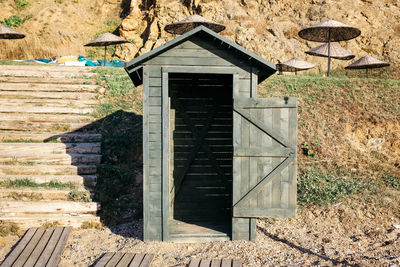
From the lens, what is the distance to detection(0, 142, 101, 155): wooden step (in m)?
9.04

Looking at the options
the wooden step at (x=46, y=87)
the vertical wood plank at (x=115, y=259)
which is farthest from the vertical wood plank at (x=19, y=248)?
the wooden step at (x=46, y=87)

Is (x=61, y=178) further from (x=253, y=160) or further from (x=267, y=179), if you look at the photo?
(x=267, y=179)

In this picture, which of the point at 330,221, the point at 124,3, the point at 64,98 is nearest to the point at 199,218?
the point at 330,221

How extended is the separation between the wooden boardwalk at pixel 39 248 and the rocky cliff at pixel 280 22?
19.4 metres

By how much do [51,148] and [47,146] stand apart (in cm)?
13

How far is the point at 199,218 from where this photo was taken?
306 inches

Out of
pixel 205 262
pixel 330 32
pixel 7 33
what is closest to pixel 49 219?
pixel 205 262

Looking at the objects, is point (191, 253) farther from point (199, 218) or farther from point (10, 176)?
point (10, 176)

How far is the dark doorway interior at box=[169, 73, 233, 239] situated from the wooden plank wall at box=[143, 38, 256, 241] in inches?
78.8

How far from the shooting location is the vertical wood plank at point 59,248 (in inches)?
223

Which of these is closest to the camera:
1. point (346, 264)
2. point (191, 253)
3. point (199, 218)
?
point (346, 264)

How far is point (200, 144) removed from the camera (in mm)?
8672

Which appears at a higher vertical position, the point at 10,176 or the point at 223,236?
the point at 10,176

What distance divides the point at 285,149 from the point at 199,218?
9.17 ft
